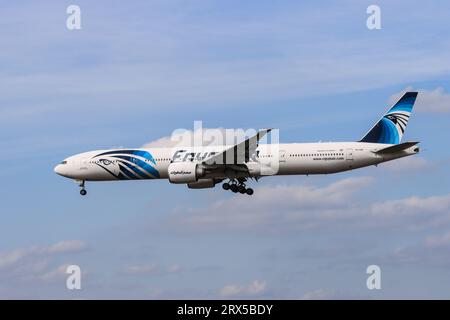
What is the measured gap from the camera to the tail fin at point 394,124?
6731 centimetres

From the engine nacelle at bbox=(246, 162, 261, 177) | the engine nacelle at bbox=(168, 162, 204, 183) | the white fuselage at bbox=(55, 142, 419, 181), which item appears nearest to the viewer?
the engine nacelle at bbox=(168, 162, 204, 183)

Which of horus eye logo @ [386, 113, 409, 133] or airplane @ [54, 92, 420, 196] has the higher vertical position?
horus eye logo @ [386, 113, 409, 133]

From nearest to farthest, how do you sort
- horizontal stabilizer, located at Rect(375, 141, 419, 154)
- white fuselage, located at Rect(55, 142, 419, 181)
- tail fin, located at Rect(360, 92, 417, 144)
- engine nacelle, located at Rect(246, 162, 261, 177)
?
horizontal stabilizer, located at Rect(375, 141, 419, 154) < white fuselage, located at Rect(55, 142, 419, 181) < engine nacelle, located at Rect(246, 162, 261, 177) < tail fin, located at Rect(360, 92, 417, 144)

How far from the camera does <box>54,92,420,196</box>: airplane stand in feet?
210

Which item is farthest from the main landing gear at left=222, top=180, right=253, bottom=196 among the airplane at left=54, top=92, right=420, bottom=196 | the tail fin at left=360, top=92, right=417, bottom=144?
the tail fin at left=360, top=92, right=417, bottom=144

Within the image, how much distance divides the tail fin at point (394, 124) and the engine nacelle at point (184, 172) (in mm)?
13593

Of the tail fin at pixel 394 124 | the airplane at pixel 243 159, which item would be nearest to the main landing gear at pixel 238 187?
the airplane at pixel 243 159

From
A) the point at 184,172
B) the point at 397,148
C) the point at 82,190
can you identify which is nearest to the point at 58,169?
the point at 82,190

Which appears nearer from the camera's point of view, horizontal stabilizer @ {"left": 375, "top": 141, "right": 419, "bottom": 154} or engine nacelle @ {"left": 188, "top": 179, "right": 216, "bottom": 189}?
horizontal stabilizer @ {"left": 375, "top": 141, "right": 419, "bottom": 154}

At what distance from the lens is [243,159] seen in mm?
64875

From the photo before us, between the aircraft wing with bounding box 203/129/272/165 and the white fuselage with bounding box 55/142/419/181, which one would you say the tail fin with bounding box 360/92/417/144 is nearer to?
the white fuselage with bounding box 55/142/419/181

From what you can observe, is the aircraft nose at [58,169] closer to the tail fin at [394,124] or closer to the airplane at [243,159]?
the airplane at [243,159]
